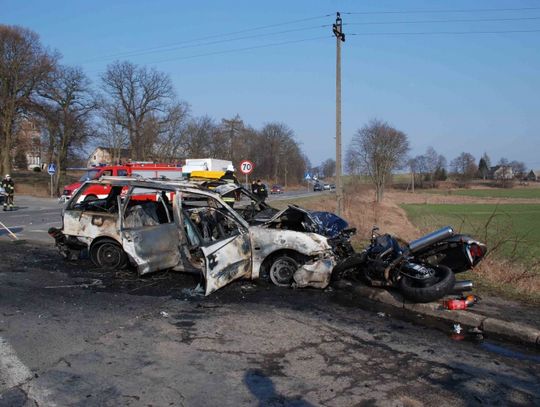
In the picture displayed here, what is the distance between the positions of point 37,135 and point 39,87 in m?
7.54

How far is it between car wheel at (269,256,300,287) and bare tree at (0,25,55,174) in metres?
40.7

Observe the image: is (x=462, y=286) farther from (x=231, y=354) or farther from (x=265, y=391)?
(x=265, y=391)

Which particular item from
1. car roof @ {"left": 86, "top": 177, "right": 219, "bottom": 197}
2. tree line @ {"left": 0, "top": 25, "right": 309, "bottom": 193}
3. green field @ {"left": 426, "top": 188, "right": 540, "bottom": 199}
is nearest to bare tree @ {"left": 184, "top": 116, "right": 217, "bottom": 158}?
tree line @ {"left": 0, "top": 25, "right": 309, "bottom": 193}

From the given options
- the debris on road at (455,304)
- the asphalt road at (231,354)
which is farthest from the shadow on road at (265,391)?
the debris on road at (455,304)

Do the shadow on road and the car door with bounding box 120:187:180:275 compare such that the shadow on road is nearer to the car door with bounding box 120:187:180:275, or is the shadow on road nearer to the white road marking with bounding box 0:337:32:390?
the white road marking with bounding box 0:337:32:390

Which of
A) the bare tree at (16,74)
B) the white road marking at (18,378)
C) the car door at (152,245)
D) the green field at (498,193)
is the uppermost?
the bare tree at (16,74)

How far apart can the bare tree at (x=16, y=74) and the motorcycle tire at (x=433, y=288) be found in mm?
42503

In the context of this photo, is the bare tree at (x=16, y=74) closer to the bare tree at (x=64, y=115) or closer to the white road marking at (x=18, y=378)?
the bare tree at (x=64, y=115)

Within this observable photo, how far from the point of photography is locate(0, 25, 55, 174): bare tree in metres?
41.3

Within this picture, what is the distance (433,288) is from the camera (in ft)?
21.8

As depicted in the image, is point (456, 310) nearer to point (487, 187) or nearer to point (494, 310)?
point (494, 310)

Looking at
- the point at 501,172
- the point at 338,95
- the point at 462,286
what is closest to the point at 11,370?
the point at 462,286

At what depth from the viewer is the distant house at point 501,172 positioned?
117 meters

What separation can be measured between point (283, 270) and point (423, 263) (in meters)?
2.10
